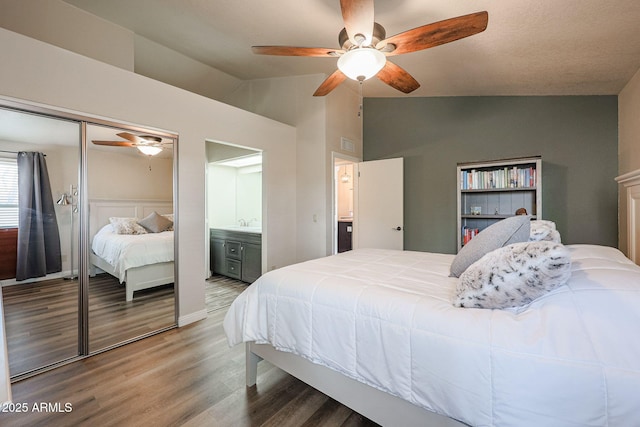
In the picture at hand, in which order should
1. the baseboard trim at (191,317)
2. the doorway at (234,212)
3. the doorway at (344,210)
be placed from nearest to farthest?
the baseboard trim at (191,317) < the doorway at (234,212) < the doorway at (344,210)

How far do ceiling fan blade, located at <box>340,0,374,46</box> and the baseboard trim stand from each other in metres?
2.87

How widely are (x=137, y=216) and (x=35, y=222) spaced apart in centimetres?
67

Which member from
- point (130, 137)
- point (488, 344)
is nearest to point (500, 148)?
point (488, 344)

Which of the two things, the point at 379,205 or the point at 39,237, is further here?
the point at 379,205

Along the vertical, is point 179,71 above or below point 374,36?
above

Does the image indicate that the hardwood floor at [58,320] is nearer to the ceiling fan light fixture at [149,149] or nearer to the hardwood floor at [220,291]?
the hardwood floor at [220,291]

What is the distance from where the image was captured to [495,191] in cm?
327

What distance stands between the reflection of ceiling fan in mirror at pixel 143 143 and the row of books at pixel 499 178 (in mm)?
3359

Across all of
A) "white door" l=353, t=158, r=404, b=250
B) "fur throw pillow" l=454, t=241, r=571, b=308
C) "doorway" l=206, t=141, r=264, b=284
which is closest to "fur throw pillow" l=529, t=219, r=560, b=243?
"fur throw pillow" l=454, t=241, r=571, b=308

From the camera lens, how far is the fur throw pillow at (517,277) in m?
0.99

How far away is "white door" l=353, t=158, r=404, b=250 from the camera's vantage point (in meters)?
3.87

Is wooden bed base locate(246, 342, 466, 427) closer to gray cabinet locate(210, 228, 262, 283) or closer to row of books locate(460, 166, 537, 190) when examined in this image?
gray cabinet locate(210, 228, 262, 283)

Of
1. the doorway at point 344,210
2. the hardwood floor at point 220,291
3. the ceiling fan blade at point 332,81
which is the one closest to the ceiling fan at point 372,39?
the ceiling fan blade at point 332,81

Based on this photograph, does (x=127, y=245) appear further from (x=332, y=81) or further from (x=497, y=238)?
(x=497, y=238)
